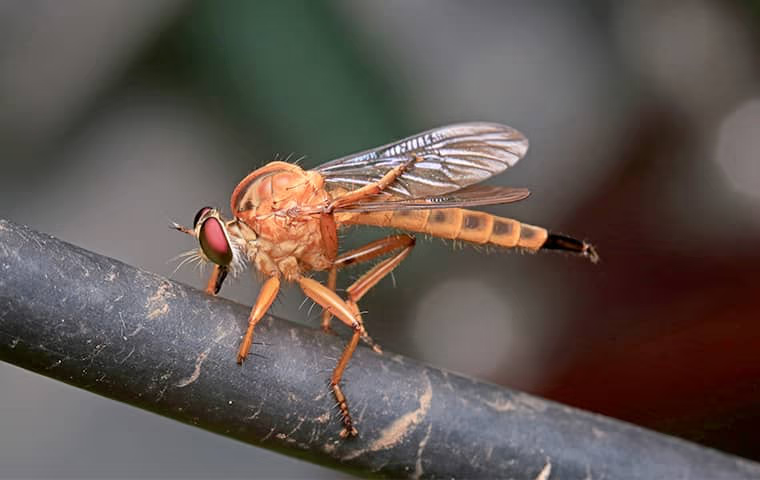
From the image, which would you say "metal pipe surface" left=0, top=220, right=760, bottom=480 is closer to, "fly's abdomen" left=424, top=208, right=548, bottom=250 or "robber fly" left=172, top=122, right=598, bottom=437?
"robber fly" left=172, top=122, right=598, bottom=437

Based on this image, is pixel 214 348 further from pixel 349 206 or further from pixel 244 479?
pixel 244 479

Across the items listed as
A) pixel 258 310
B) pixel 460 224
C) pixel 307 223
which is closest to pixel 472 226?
pixel 460 224

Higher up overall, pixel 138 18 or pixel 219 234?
pixel 138 18

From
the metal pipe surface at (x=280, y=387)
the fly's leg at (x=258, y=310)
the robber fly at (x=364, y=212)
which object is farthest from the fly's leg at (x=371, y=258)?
the metal pipe surface at (x=280, y=387)

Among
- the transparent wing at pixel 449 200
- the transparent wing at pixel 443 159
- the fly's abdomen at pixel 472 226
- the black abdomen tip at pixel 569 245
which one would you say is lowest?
the black abdomen tip at pixel 569 245

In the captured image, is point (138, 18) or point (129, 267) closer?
point (129, 267)

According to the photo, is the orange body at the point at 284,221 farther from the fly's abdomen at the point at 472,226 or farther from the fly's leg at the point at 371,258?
the fly's abdomen at the point at 472,226

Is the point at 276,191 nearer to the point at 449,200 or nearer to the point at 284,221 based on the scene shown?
the point at 284,221

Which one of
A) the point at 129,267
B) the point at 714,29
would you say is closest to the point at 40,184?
the point at 129,267
